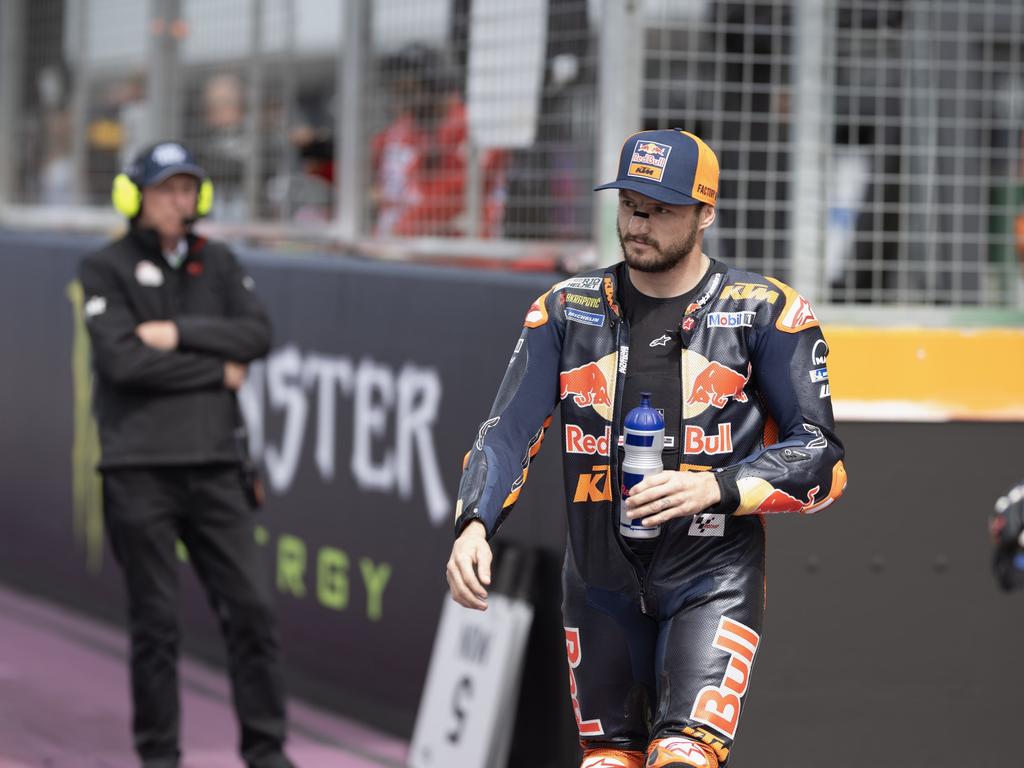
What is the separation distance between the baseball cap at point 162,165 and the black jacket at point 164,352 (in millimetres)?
224

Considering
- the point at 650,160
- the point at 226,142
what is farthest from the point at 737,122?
the point at 226,142

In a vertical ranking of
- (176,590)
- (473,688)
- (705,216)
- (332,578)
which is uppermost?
(705,216)

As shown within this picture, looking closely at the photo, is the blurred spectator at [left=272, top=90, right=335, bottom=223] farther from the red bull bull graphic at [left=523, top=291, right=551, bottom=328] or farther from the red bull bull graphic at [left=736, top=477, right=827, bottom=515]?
the red bull bull graphic at [left=736, top=477, right=827, bottom=515]

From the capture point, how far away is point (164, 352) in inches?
249

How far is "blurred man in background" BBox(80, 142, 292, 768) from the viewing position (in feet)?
20.5

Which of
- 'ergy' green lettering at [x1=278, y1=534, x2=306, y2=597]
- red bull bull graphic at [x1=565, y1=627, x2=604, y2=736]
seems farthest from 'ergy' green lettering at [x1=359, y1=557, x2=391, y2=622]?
red bull bull graphic at [x1=565, y1=627, x2=604, y2=736]

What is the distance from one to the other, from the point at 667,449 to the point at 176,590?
2719 mm

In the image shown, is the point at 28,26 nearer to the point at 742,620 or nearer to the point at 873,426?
the point at 873,426

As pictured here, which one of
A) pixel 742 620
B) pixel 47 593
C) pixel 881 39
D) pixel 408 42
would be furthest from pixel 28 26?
pixel 742 620

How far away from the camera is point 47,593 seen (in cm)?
1009

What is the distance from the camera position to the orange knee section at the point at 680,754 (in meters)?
4.05

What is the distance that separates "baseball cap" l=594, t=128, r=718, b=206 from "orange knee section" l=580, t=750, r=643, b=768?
1414mm

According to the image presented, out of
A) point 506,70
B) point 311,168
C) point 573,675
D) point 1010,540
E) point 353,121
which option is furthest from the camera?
point 311,168

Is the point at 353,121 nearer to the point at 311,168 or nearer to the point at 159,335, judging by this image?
the point at 311,168
